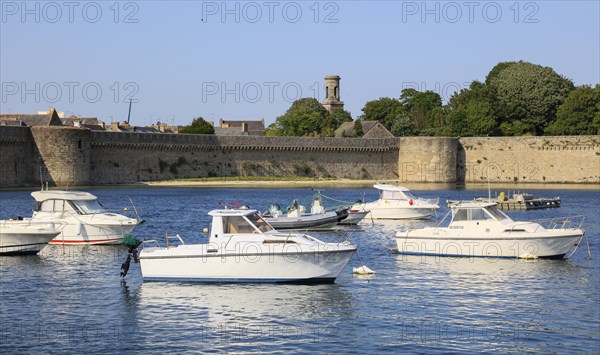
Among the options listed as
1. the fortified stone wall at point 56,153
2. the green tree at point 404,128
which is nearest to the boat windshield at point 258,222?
the fortified stone wall at point 56,153

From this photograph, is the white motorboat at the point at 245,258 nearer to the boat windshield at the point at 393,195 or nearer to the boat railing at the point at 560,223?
the boat railing at the point at 560,223

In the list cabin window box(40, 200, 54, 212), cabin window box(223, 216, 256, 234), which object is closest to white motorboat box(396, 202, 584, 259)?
cabin window box(223, 216, 256, 234)

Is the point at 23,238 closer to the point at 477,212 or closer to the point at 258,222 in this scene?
the point at 258,222

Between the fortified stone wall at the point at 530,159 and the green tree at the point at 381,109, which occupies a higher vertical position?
the green tree at the point at 381,109

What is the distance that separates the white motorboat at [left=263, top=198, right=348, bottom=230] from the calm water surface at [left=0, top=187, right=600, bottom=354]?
22.8 feet

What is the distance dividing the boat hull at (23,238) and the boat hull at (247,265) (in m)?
7.14

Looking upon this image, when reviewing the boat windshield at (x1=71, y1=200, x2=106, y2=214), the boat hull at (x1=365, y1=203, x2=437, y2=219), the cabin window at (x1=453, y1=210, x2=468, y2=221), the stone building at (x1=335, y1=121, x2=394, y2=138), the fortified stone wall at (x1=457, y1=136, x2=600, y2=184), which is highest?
the stone building at (x1=335, y1=121, x2=394, y2=138)

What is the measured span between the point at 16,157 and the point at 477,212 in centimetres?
5009

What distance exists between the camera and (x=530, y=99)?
A: 331 ft

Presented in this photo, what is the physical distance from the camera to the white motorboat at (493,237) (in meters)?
30.2

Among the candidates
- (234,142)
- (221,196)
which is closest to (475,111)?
(234,142)

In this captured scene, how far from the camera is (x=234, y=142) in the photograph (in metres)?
87.2

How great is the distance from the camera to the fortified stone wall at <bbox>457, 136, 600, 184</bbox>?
88.6 metres

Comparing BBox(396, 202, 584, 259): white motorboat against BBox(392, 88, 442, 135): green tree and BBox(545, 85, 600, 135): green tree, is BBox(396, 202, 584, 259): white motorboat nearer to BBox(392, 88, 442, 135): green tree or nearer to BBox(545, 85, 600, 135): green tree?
BBox(545, 85, 600, 135): green tree
